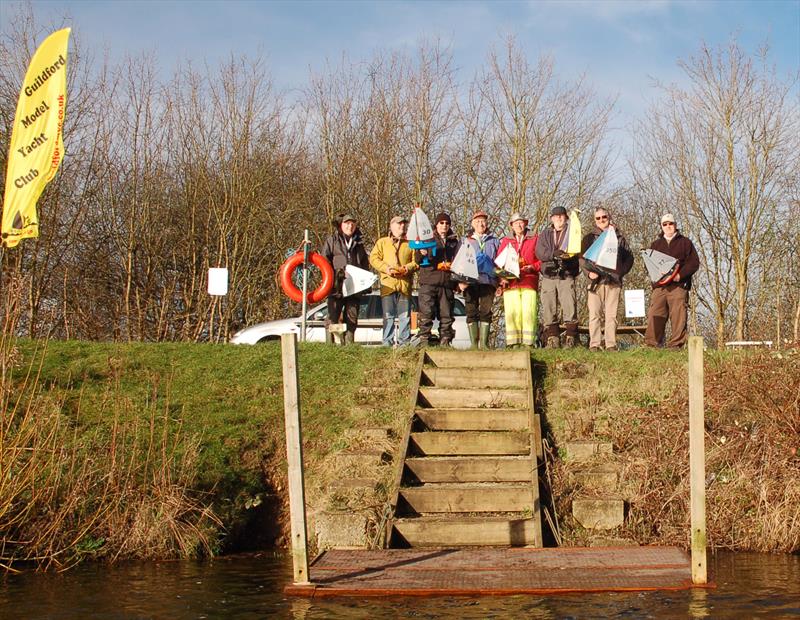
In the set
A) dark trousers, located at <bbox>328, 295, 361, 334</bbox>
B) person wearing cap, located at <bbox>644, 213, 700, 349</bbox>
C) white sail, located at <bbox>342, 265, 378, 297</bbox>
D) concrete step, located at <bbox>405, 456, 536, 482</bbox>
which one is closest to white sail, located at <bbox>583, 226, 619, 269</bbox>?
person wearing cap, located at <bbox>644, 213, 700, 349</bbox>

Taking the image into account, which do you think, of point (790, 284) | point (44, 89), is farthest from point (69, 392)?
point (790, 284)

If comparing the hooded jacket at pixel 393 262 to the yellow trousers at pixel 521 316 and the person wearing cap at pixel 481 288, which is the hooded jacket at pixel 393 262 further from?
the yellow trousers at pixel 521 316

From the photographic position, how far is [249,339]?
1772 centimetres

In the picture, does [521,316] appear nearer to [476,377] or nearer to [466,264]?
[466,264]

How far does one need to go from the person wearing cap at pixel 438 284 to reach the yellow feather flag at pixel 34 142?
5613mm

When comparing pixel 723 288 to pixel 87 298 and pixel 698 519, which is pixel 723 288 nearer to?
pixel 87 298

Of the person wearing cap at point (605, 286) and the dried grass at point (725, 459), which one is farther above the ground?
the person wearing cap at point (605, 286)

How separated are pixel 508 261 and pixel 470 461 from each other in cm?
510

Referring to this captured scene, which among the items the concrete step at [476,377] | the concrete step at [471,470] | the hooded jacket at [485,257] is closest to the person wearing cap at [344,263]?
the hooded jacket at [485,257]

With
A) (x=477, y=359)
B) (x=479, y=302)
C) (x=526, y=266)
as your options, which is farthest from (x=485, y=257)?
(x=477, y=359)

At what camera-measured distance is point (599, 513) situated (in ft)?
31.4

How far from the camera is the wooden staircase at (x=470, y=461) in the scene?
9.16 metres

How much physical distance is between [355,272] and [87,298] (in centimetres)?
1481

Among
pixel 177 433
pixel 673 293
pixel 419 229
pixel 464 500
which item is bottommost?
pixel 464 500
